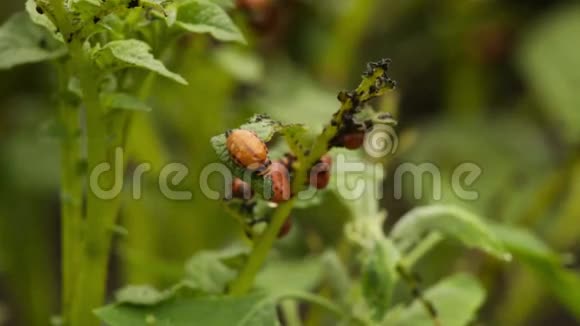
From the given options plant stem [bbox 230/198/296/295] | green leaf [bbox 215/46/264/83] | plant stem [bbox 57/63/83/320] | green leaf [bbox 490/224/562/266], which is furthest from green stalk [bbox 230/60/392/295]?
green leaf [bbox 215/46/264/83]

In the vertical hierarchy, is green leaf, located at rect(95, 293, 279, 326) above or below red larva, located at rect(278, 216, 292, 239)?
below

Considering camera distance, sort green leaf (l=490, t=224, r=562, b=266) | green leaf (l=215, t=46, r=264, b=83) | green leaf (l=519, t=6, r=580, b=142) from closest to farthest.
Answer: green leaf (l=490, t=224, r=562, b=266) < green leaf (l=215, t=46, r=264, b=83) < green leaf (l=519, t=6, r=580, b=142)

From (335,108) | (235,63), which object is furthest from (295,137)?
(335,108)

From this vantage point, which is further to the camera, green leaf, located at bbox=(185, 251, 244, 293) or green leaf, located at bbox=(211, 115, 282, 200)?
green leaf, located at bbox=(185, 251, 244, 293)

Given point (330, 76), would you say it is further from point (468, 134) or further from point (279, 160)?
point (279, 160)

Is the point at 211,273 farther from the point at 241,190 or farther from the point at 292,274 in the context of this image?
the point at 292,274

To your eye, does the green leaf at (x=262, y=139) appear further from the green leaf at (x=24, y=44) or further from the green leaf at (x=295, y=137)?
the green leaf at (x=24, y=44)

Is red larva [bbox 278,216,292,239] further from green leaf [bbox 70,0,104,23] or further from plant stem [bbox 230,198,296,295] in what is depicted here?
green leaf [bbox 70,0,104,23]

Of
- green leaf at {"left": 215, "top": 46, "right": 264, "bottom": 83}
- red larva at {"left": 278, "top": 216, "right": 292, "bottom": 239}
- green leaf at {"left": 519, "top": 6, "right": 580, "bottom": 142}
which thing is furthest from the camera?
green leaf at {"left": 519, "top": 6, "right": 580, "bottom": 142}
